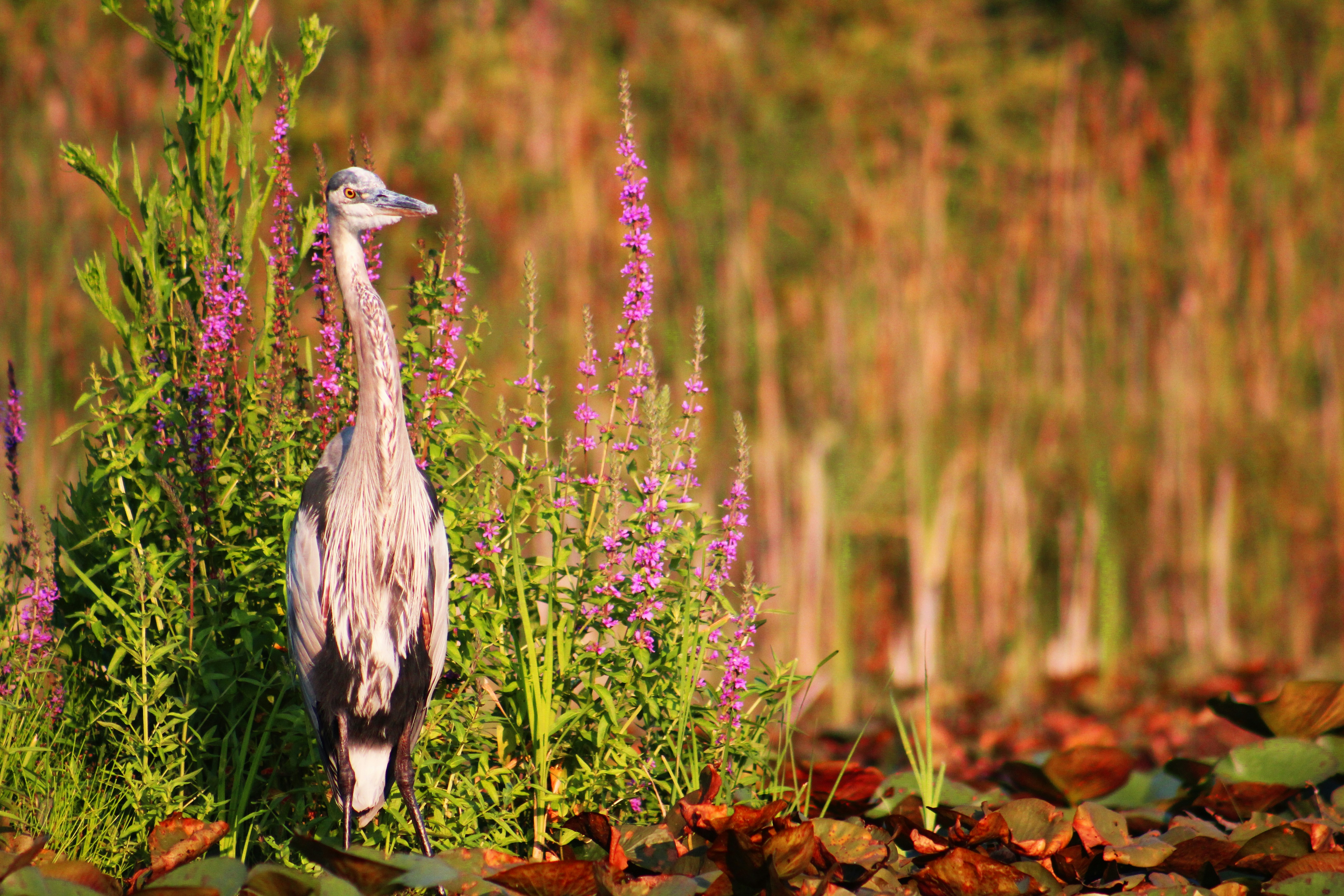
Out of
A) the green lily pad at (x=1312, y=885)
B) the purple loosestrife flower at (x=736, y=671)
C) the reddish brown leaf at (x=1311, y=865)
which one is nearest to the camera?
the green lily pad at (x=1312, y=885)

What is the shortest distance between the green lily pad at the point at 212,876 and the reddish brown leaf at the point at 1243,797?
227cm

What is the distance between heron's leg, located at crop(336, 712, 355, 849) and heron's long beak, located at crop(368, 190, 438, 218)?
101 centimetres

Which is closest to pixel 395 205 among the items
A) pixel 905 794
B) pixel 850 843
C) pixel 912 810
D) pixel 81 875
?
pixel 81 875

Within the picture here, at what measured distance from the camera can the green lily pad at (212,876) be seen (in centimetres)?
199

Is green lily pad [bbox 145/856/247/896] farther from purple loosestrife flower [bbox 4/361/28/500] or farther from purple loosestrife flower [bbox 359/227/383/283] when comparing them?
purple loosestrife flower [bbox 359/227/383/283]

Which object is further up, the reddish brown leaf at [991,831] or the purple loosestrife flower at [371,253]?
the purple loosestrife flower at [371,253]

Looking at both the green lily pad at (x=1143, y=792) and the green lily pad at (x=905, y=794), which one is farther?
the green lily pad at (x=1143, y=792)

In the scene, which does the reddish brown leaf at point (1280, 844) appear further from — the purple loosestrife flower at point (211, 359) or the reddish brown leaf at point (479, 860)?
the purple loosestrife flower at point (211, 359)

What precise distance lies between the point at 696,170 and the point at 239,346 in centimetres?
423

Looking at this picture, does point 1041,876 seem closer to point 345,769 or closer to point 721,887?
point 721,887

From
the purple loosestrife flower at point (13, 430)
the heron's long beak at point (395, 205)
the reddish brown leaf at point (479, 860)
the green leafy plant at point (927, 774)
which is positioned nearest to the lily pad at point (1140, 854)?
the green leafy plant at point (927, 774)

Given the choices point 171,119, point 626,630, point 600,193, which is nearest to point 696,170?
point 600,193

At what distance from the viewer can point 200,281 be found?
253cm

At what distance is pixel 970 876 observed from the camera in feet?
7.11
